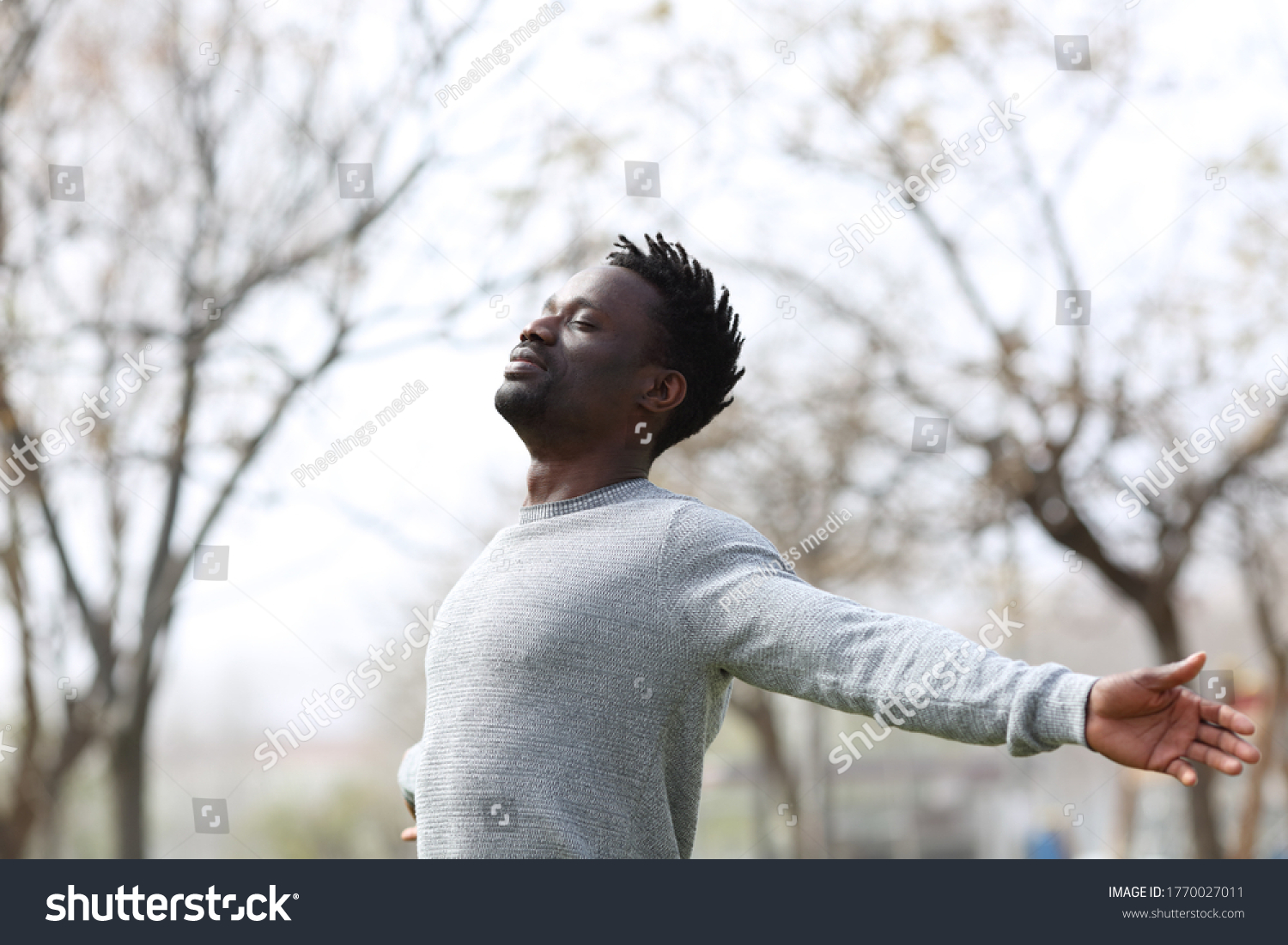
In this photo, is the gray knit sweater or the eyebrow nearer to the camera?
the gray knit sweater

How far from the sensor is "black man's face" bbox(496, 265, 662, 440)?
88.0 inches

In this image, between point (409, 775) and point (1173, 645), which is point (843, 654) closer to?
point (409, 775)

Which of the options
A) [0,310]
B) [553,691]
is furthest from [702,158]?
[553,691]

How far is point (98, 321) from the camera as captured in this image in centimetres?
785

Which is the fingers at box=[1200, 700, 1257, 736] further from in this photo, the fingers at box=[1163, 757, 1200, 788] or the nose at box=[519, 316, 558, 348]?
the nose at box=[519, 316, 558, 348]

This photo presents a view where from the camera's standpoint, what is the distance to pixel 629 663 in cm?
192

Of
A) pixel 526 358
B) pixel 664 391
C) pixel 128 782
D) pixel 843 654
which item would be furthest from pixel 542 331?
pixel 128 782

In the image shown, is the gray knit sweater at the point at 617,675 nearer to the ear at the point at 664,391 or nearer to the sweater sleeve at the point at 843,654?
the sweater sleeve at the point at 843,654

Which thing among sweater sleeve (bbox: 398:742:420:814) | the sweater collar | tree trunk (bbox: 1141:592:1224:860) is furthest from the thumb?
tree trunk (bbox: 1141:592:1224:860)

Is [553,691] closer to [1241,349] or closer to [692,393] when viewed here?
[692,393]

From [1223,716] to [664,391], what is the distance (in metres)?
1.12

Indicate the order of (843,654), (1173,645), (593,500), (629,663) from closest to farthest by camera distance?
(843,654)
(629,663)
(593,500)
(1173,645)

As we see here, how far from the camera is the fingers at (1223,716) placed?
1521mm
